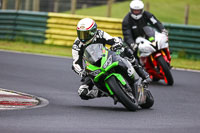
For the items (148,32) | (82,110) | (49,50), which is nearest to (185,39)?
(49,50)

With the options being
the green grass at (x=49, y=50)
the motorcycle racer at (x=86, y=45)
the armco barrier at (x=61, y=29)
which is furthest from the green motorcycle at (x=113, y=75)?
the armco barrier at (x=61, y=29)

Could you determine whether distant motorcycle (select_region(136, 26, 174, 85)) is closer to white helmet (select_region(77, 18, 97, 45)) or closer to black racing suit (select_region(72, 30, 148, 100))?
black racing suit (select_region(72, 30, 148, 100))

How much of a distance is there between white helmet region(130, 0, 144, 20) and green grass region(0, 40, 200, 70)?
3654 millimetres

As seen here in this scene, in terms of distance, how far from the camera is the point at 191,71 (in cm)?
1512

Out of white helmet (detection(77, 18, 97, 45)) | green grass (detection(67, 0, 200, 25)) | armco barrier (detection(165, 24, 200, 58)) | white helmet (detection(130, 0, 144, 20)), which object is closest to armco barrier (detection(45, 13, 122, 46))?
armco barrier (detection(165, 24, 200, 58))

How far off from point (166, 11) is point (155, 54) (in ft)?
83.3

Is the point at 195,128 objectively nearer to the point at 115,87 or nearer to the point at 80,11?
the point at 115,87

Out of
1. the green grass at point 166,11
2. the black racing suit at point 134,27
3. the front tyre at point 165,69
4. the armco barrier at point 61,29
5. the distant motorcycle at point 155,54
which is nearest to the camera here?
the front tyre at point 165,69

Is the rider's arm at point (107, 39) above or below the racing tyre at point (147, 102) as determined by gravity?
above

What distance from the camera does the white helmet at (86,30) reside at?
8672 millimetres

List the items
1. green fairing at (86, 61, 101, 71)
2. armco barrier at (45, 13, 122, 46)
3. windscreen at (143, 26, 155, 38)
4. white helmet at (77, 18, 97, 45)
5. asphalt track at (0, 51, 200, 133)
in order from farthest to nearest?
armco barrier at (45, 13, 122, 46) → windscreen at (143, 26, 155, 38) → white helmet at (77, 18, 97, 45) → green fairing at (86, 61, 101, 71) → asphalt track at (0, 51, 200, 133)

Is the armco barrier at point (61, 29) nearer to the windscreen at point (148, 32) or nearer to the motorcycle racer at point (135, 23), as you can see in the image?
the motorcycle racer at point (135, 23)

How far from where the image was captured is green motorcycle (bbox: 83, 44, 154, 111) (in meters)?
8.07

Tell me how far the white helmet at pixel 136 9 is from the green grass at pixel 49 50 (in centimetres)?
365
